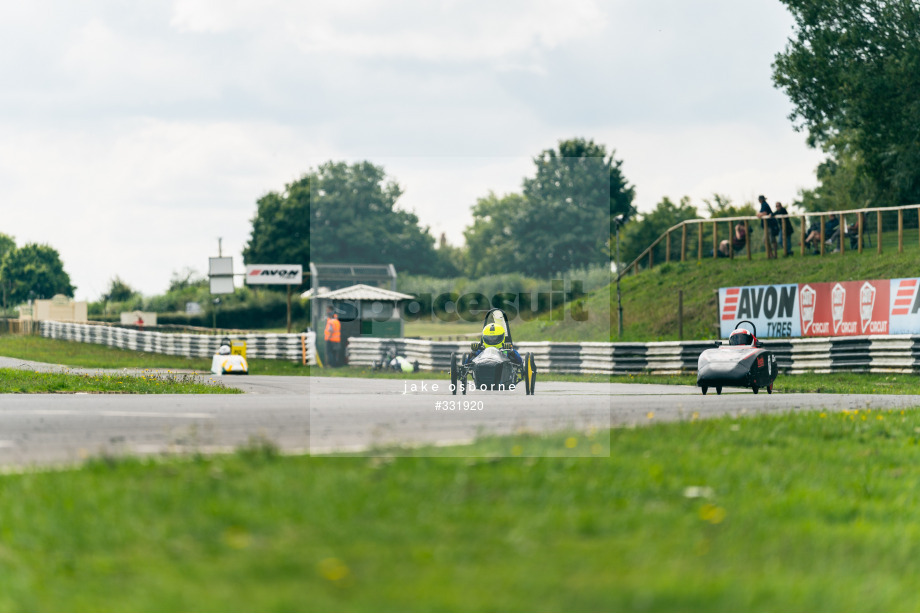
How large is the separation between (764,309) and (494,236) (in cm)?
1242

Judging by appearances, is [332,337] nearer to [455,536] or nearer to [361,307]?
[361,307]

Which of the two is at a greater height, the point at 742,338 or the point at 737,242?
the point at 737,242

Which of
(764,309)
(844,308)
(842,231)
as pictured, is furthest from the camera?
(842,231)

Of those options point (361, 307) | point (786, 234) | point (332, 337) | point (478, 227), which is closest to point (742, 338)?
point (478, 227)

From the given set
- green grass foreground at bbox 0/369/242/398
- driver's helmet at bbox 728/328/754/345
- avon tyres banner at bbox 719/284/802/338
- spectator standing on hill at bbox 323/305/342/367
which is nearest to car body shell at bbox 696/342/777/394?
driver's helmet at bbox 728/328/754/345

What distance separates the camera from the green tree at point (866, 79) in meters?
40.0

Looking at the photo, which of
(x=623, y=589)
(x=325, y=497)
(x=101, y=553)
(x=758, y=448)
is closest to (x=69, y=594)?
(x=101, y=553)

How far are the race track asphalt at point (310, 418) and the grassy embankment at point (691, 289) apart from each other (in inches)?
658

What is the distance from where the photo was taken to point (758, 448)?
400 inches

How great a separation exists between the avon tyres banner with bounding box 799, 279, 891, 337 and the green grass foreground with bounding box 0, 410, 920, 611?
21563 millimetres

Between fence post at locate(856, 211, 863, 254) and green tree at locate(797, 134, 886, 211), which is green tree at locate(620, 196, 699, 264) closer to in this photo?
green tree at locate(797, 134, 886, 211)

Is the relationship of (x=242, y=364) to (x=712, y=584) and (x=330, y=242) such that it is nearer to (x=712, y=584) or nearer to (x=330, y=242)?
(x=330, y=242)

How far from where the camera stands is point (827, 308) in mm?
30781

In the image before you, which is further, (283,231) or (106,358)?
(283,231)
